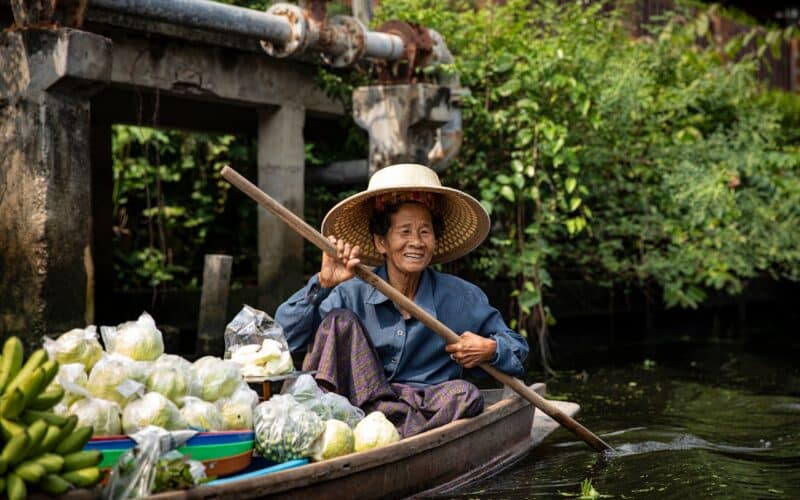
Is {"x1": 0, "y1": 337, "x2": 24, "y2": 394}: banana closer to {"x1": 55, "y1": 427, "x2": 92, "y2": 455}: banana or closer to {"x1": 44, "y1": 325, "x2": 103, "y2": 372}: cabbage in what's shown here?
{"x1": 55, "y1": 427, "x2": 92, "y2": 455}: banana

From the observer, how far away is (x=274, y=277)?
8055 millimetres

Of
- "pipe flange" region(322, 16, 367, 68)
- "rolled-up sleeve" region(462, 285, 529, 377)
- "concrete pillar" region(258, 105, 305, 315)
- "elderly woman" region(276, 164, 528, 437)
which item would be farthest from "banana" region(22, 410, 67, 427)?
"concrete pillar" region(258, 105, 305, 315)

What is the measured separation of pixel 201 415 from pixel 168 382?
5.9 inches

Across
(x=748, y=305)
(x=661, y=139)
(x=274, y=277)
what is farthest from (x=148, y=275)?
(x=748, y=305)

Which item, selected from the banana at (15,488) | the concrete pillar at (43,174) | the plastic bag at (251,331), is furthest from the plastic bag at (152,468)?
the concrete pillar at (43,174)

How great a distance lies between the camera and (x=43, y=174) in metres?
5.49

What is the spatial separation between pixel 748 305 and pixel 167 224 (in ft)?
26.2

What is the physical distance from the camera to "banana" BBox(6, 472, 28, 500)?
2564 mm

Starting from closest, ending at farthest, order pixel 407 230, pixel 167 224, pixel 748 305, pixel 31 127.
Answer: pixel 407 230 < pixel 31 127 < pixel 167 224 < pixel 748 305

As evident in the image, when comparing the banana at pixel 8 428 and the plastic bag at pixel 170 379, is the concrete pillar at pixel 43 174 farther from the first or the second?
the banana at pixel 8 428

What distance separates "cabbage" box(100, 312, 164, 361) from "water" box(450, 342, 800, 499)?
1489 mm

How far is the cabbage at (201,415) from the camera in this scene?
11.1 ft

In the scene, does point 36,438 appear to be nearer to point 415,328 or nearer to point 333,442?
point 333,442

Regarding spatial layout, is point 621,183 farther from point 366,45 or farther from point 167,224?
point 167,224
